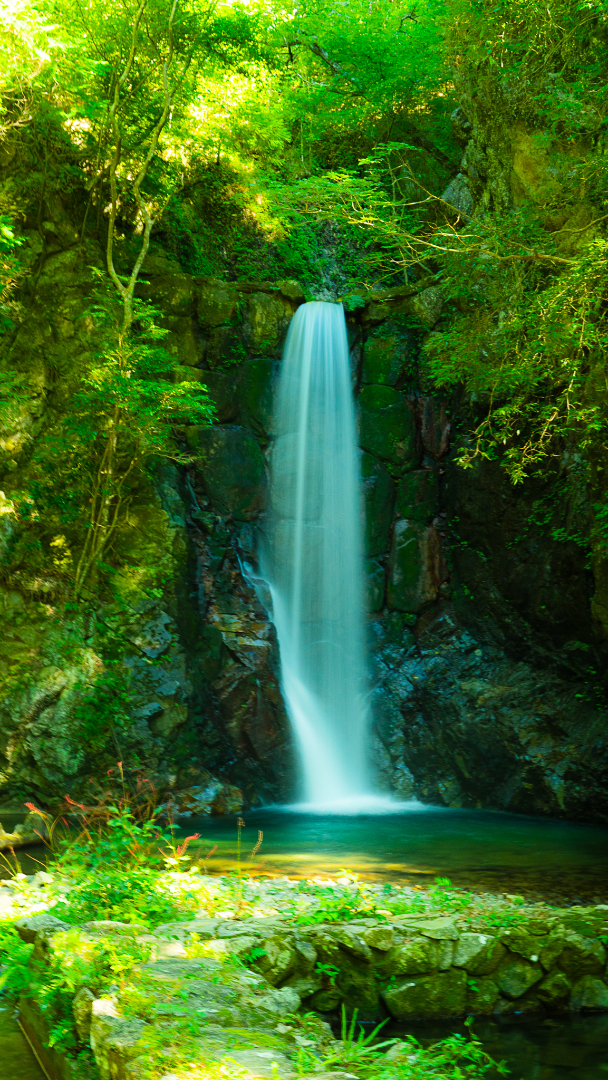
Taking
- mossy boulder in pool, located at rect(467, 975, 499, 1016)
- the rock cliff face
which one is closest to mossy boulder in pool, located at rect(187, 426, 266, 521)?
the rock cliff face

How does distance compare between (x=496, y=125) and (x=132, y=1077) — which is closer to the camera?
(x=132, y=1077)

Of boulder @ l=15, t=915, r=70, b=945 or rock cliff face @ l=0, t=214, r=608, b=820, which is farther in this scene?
rock cliff face @ l=0, t=214, r=608, b=820

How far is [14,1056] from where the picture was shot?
3.78 meters

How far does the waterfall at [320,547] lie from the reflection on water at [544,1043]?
630 centimetres

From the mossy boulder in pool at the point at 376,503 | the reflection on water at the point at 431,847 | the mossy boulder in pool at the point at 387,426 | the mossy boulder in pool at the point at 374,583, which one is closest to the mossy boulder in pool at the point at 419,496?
the mossy boulder in pool at the point at 376,503

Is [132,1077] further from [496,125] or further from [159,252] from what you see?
[159,252]

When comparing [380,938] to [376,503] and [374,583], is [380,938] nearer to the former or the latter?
[374,583]

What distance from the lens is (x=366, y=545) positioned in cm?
1205

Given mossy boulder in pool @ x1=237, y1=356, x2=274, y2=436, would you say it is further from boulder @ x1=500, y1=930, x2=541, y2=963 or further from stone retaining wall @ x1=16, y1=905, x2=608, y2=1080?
boulder @ x1=500, y1=930, x2=541, y2=963

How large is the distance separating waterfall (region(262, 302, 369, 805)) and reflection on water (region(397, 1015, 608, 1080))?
6.30 m

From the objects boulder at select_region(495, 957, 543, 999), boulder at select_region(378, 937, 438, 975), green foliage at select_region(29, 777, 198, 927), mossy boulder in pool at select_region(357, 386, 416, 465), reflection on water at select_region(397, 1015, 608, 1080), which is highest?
mossy boulder in pool at select_region(357, 386, 416, 465)

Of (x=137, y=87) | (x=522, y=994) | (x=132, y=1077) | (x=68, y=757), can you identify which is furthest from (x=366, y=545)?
(x=132, y=1077)

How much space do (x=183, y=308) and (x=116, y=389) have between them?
3.15 meters

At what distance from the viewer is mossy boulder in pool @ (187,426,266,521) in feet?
38.4
